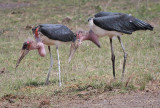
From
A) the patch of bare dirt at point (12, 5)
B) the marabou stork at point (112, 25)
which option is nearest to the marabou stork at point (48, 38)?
the marabou stork at point (112, 25)

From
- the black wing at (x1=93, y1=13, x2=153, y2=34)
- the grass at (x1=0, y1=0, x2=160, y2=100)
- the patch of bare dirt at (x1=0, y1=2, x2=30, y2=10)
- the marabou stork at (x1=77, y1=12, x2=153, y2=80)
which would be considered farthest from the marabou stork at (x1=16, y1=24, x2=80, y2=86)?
the patch of bare dirt at (x1=0, y1=2, x2=30, y2=10)

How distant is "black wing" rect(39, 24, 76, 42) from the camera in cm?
639

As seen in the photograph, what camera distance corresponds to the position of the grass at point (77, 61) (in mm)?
5912

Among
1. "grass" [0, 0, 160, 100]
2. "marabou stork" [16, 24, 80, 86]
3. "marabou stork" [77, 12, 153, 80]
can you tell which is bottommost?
"grass" [0, 0, 160, 100]

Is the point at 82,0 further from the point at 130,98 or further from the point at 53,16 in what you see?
the point at 130,98

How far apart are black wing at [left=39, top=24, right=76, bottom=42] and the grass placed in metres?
0.68

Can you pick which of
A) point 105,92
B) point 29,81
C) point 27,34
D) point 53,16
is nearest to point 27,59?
point 29,81

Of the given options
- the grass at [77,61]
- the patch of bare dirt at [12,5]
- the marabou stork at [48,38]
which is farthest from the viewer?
the patch of bare dirt at [12,5]

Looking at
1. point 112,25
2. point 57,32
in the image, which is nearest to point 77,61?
point 57,32

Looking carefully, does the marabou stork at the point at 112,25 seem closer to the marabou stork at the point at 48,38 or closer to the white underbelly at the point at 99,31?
the white underbelly at the point at 99,31

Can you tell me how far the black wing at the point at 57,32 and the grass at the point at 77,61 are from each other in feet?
2.24

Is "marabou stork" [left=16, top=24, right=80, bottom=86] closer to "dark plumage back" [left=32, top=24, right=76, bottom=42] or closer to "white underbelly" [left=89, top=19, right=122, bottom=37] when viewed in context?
"dark plumage back" [left=32, top=24, right=76, bottom=42]

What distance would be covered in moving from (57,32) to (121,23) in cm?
105

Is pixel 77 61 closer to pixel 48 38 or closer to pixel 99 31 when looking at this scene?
pixel 48 38
